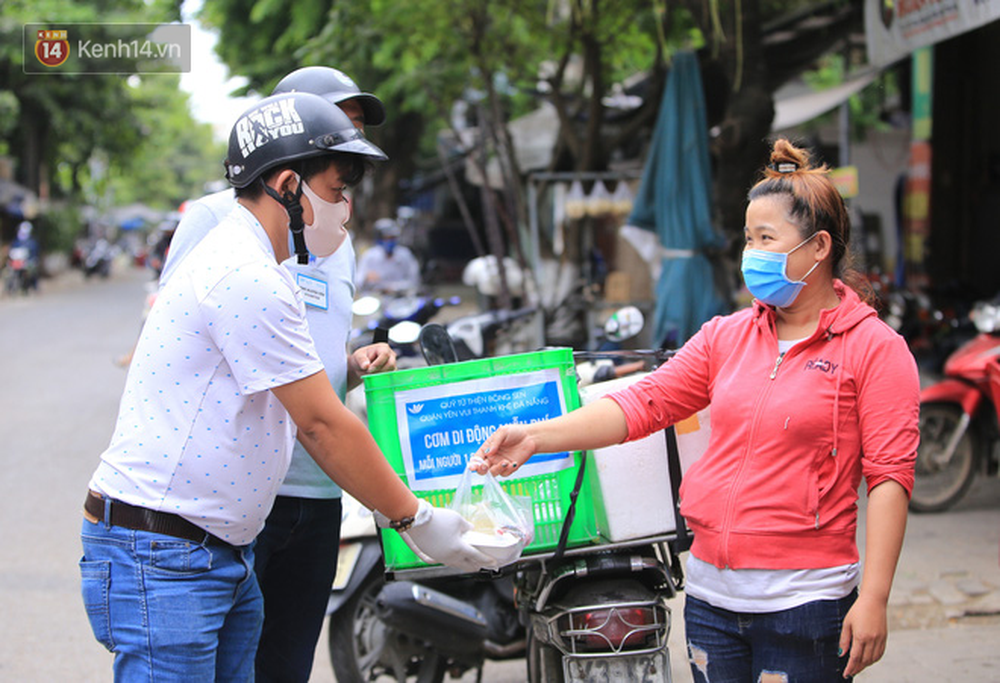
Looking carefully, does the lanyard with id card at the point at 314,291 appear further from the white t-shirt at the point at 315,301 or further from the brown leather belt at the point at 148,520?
the brown leather belt at the point at 148,520

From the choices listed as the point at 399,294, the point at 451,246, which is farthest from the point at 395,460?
the point at 451,246

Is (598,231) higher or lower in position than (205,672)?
higher

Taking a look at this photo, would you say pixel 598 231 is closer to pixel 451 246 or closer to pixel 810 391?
pixel 810 391

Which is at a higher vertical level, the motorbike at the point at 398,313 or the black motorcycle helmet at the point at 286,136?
the black motorcycle helmet at the point at 286,136

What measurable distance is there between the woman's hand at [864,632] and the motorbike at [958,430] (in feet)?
13.6

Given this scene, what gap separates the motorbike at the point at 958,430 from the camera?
18.9 ft

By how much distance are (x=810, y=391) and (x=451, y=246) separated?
2609 cm

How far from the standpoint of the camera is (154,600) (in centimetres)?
186

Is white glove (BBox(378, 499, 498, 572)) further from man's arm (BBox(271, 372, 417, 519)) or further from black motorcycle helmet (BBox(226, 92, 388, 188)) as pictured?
black motorcycle helmet (BBox(226, 92, 388, 188))

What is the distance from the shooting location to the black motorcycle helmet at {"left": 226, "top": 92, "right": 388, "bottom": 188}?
1.97 metres

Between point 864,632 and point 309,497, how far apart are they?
140cm

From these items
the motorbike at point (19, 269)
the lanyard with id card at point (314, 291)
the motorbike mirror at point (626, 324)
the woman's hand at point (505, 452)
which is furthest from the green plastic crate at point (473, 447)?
the motorbike at point (19, 269)

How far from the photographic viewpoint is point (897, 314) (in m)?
7.82

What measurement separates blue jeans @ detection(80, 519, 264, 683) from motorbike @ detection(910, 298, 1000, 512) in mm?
4832
